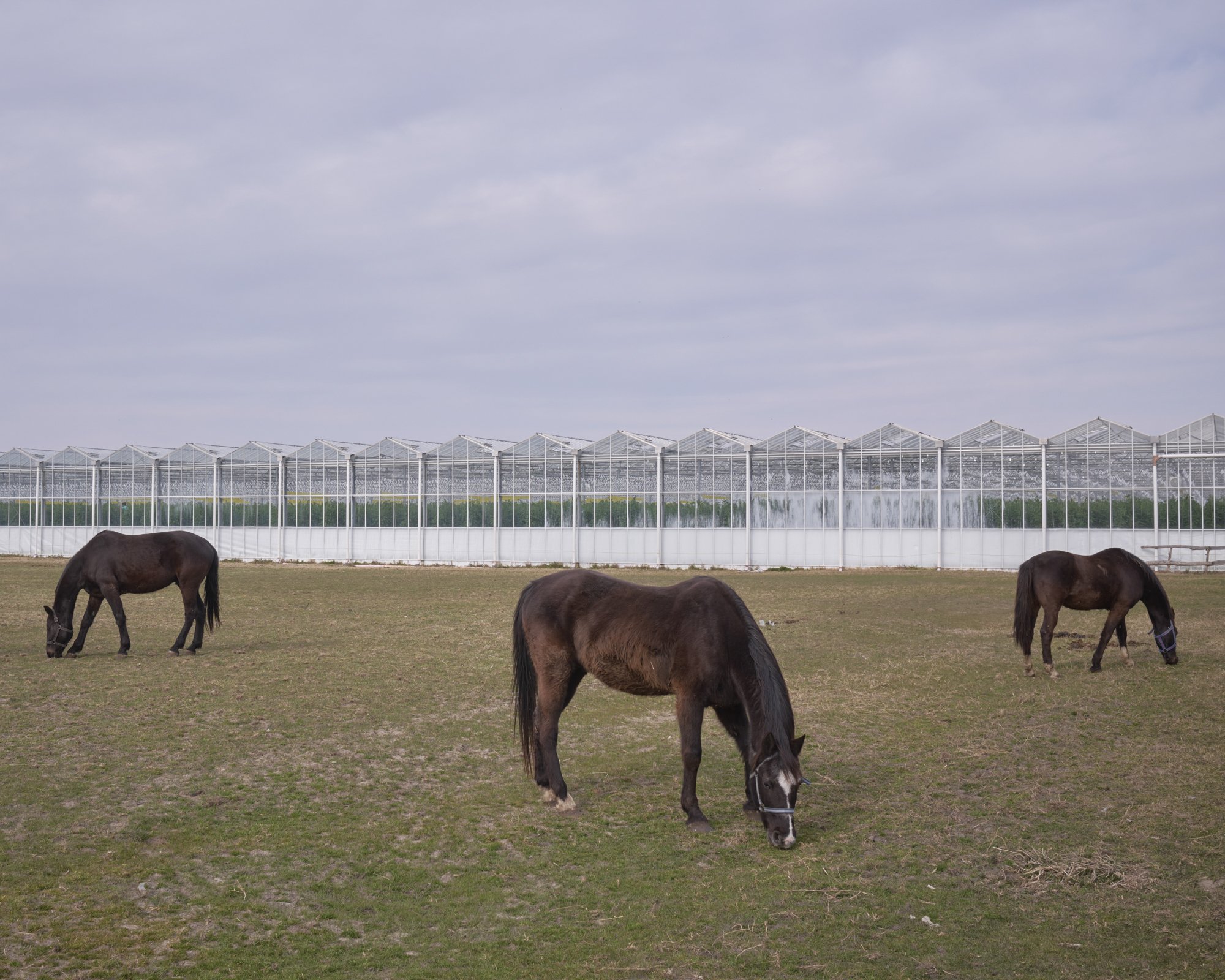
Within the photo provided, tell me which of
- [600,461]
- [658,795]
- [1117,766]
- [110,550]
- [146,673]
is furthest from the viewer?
[600,461]

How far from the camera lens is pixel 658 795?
9312 mm

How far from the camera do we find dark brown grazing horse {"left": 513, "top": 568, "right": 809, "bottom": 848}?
785cm

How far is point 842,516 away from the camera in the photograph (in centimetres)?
4647

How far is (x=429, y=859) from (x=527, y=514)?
143 feet

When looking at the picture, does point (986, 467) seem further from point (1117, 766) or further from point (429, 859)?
point (429, 859)

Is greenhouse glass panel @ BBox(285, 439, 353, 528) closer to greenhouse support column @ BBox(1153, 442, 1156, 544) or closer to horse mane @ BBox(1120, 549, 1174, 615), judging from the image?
greenhouse support column @ BBox(1153, 442, 1156, 544)

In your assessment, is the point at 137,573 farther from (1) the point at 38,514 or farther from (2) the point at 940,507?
(1) the point at 38,514

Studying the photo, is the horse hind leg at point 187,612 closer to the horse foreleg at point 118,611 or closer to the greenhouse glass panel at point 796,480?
the horse foreleg at point 118,611

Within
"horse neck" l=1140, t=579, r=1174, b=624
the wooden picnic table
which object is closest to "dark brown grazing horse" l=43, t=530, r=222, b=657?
"horse neck" l=1140, t=579, r=1174, b=624

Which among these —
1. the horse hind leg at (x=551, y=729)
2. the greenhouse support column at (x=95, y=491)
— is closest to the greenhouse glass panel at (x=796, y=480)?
the greenhouse support column at (x=95, y=491)

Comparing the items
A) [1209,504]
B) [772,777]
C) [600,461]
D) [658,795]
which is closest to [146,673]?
[658,795]

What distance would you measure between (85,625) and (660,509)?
3322 centimetres

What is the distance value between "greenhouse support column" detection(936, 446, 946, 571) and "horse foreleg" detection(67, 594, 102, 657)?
36.0 m

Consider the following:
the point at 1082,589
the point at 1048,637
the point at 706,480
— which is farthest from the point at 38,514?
the point at 1082,589
